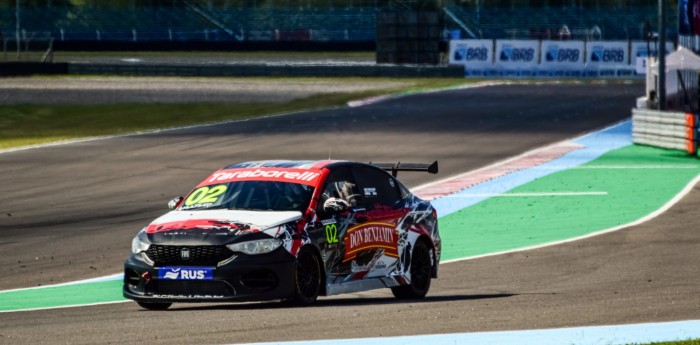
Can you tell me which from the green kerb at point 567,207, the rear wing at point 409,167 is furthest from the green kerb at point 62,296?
the green kerb at point 567,207

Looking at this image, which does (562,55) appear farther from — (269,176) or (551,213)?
(269,176)

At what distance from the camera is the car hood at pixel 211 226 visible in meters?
11.7

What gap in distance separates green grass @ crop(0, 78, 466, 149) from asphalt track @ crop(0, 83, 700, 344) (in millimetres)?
3146

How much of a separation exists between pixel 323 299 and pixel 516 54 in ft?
182

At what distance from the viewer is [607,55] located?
66875mm

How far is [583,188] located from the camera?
25.4 meters

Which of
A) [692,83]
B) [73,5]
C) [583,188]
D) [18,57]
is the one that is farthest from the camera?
[73,5]

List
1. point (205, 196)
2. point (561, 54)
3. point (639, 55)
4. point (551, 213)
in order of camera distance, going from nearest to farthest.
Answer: point (205, 196)
point (551, 213)
point (639, 55)
point (561, 54)

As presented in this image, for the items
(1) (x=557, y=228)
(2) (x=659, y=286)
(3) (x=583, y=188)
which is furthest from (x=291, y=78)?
(2) (x=659, y=286)

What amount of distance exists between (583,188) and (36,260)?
11.9 metres

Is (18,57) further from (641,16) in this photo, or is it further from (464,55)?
(641,16)

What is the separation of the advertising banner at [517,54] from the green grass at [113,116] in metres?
13.3

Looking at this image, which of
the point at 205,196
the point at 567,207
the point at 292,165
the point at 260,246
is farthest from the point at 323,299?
the point at 567,207

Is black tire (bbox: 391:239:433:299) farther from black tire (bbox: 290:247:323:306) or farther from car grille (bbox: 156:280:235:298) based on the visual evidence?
car grille (bbox: 156:280:235:298)
